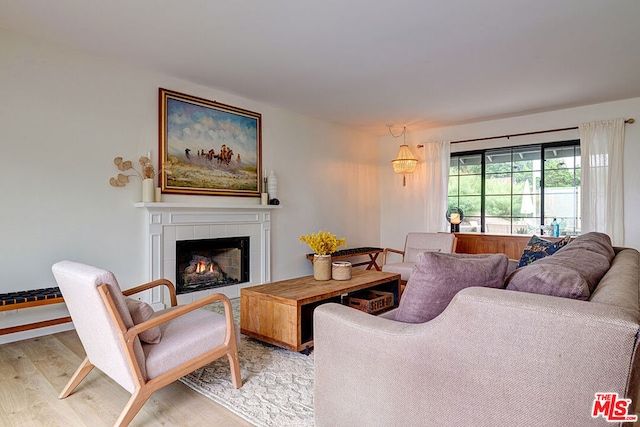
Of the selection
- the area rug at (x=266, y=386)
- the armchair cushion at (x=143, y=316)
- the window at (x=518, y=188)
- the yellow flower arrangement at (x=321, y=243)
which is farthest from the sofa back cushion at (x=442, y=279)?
the window at (x=518, y=188)

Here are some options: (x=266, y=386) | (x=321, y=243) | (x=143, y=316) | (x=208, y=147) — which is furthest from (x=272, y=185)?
(x=143, y=316)

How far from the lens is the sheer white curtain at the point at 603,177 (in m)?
4.75

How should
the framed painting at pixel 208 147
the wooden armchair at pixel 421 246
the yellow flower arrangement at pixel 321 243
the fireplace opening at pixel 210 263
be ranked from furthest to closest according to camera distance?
the wooden armchair at pixel 421 246, the fireplace opening at pixel 210 263, the framed painting at pixel 208 147, the yellow flower arrangement at pixel 321 243

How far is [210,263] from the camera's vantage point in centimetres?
461

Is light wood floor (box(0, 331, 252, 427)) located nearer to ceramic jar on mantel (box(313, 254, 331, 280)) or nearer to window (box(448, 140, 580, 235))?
ceramic jar on mantel (box(313, 254, 331, 280))

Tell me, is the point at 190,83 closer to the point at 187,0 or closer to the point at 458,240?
the point at 187,0

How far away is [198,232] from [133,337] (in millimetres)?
2661

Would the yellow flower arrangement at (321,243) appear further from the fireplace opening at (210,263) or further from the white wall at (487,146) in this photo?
the white wall at (487,146)

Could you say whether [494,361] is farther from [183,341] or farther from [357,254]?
[357,254]

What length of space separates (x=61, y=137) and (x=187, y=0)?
1786mm

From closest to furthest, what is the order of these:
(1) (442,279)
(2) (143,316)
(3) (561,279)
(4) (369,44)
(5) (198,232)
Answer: (3) (561,279) → (1) (442,279) → (2) (143,316) → (4) (369,44) → (5) (198,232)

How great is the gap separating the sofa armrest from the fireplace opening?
124 inches

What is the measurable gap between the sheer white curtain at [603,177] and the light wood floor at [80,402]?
16.7 ft

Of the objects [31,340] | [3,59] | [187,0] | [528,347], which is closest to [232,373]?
[528,347]
